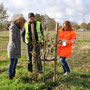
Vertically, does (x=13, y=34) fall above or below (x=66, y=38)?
above

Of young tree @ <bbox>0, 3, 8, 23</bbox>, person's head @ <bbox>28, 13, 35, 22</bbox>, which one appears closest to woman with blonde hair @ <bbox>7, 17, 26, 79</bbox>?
person's head @ <bbox>28, 13, 35, 22</bbox>

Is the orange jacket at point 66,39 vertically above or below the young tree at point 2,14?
below

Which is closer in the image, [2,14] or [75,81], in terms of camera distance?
[75,81]

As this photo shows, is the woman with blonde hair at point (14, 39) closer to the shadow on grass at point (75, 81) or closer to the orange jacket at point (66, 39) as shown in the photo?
the orange jacket at point (66, 39)

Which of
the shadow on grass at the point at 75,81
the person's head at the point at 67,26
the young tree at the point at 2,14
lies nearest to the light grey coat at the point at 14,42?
the person's head at the point at 67,26

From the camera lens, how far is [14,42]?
11.7ft

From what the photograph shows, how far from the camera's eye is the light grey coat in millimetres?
3494

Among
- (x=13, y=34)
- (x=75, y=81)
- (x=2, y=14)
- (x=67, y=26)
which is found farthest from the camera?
(x=2, y=14)

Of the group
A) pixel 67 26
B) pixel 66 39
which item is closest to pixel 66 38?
pixel 66 39

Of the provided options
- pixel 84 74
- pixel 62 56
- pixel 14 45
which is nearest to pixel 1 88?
pixel 14 45

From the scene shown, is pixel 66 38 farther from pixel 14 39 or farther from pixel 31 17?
pixel 14 39

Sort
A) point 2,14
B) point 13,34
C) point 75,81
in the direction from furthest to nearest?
point 2,14 → point 75,81 → point 13,34

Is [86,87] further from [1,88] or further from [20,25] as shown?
[20,25]

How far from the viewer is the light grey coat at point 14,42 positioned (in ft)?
11.5
